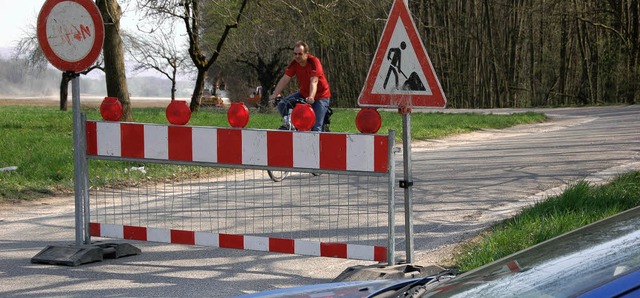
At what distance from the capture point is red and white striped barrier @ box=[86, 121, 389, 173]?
6.47 m

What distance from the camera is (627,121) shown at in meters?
25.5

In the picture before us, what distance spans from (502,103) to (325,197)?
4686cm

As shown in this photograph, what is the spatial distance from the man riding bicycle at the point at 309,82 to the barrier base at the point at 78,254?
208 inches

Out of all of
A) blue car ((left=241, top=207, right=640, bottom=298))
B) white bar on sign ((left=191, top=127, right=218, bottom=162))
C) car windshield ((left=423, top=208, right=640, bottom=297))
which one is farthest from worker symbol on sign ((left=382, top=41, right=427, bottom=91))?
car windshield ((left=423, top=208, right=640, bottom=297))

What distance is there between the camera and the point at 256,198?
403 inches

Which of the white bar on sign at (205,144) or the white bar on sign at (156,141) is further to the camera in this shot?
the white bar on sign at (156,141)

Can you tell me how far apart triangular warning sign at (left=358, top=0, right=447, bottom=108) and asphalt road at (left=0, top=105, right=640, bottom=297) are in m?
1.46

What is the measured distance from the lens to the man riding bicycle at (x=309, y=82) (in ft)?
41.3

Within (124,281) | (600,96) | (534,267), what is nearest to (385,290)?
(534,267)

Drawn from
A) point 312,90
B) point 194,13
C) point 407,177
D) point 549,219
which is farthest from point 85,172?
point 194,13

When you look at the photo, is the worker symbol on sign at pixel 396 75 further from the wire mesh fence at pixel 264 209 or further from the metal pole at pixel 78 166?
the metal pole at pixel 78 166

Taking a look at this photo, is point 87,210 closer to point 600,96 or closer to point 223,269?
point 223,269

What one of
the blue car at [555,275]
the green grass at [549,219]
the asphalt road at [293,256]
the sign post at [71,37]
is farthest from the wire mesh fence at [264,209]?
the blue car at [555,275]

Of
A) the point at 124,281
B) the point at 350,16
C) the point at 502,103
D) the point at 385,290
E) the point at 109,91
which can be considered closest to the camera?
the point at 385,290
